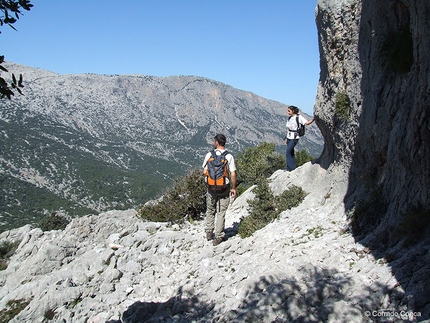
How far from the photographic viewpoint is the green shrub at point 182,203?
40.6ft

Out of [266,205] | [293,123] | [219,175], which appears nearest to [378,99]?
[219,175]

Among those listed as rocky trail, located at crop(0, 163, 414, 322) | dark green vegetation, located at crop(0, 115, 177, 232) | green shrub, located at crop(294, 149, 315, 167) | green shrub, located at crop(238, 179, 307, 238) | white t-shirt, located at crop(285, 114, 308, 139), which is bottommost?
dark green vegetation, located at crop(0, 115, 177, 232)

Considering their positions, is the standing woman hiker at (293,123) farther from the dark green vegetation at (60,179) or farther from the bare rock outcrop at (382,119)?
the dark green vegetation at (60,179)

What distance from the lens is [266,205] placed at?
10.7m

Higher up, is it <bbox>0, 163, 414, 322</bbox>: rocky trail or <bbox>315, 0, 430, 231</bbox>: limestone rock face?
<bbox>315, 0, 430, 231</bbox>: limestone rock face

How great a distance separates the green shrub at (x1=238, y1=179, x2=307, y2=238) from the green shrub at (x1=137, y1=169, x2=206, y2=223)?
2360 mm

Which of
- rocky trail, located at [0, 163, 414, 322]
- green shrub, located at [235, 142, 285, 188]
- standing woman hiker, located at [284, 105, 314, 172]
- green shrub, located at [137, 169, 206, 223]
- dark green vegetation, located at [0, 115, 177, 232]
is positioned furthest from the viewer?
dark green vegetation, located at [0, 115, 177, 232]

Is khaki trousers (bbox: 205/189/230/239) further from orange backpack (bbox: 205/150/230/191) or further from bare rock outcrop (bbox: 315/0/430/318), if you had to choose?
bare rock outcrop (bbox: 315/0/430/318)

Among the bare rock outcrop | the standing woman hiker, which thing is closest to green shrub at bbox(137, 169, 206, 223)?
the standing woman hiker

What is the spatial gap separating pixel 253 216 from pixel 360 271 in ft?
15.9

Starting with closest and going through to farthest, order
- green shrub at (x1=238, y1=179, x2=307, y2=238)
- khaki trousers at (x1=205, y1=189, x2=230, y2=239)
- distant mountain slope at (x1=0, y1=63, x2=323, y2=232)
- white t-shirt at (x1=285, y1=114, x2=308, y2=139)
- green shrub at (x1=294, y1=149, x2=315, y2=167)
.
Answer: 1. khaki trousers at (x1=205, y1=189, x2=230, y2=239)
2. green shrub at (x1=238, y1=179, x2=307, y2=238)
3. white t-shirt at (x1=285, y1=114, x2=308, y2=139)
4. green shrub at (x1=294, y1=149, x2=315, y2=167)
5. distant mountain slope at (x1=0, y1=63, x2=323, y2=232)

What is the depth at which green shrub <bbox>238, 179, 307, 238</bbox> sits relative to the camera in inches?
388

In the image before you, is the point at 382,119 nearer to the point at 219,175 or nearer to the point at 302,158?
the point at 219,175

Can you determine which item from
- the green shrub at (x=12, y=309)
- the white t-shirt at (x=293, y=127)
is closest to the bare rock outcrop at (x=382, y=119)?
the white t-shirt at (x=293, y=127)
